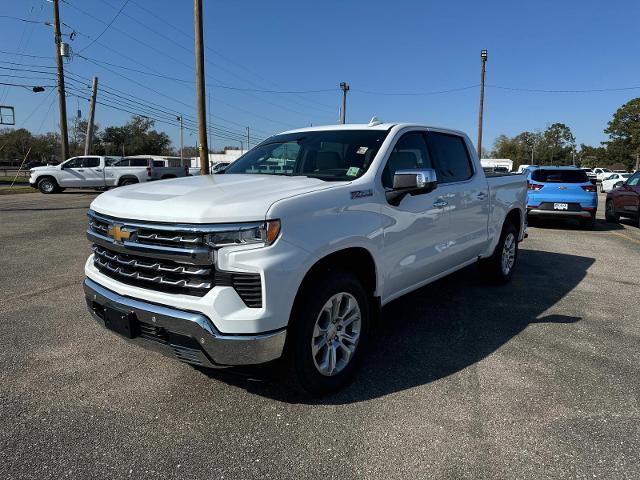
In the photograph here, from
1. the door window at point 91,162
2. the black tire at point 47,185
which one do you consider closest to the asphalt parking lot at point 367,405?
the door window at point 91,162

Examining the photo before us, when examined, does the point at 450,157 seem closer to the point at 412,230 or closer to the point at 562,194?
the point at 412,230

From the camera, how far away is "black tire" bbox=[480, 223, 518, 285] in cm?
595

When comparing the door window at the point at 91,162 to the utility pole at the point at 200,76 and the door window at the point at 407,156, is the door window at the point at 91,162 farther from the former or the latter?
the door window at the point at 407,156

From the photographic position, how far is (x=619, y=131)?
66938 mm

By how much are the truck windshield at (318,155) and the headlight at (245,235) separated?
104 centimetres

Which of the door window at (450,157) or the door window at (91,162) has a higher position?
the door window at (91,162)

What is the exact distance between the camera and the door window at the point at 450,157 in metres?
4.69

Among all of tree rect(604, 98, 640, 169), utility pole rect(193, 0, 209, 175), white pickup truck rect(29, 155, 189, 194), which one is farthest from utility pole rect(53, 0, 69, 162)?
tree rect(604, 98, 640, 169)

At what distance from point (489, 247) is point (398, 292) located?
2.19 m

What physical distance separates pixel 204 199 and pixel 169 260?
42 centimetres

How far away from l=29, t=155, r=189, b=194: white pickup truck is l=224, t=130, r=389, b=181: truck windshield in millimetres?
19465

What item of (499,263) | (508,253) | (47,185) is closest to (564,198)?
(508,253)

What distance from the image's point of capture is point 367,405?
3.20 meters

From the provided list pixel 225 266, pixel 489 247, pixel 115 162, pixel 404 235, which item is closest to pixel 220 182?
pixel 225 266
